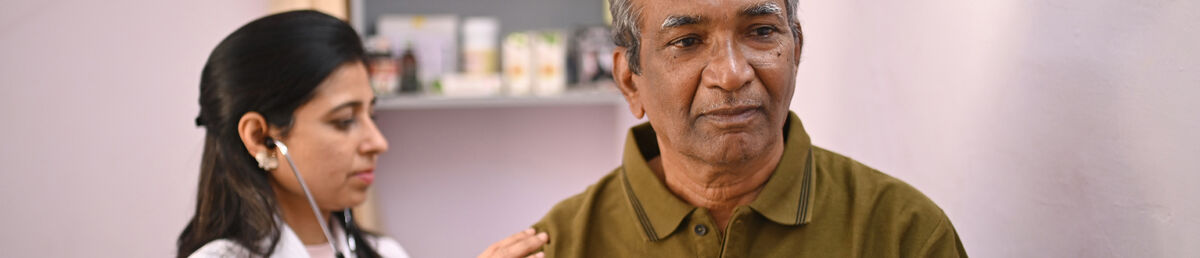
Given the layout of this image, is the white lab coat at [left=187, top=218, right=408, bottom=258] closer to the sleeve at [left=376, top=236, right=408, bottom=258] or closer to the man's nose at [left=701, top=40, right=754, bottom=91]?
the sleeve at [left=376, top=236, right=408, bottom=258]

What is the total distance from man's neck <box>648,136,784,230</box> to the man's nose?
13 cm

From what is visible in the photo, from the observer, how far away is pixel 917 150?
154 cm

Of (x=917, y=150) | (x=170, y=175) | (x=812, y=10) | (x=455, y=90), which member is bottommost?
(x=170, y=175)

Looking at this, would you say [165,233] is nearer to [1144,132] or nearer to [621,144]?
[621,144]

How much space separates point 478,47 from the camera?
2846mm

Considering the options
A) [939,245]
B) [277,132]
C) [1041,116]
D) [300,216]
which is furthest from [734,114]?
[300,216]

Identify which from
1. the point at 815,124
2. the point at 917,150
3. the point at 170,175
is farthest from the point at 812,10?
the point at 170,175

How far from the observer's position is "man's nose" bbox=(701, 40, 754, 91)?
1.08m

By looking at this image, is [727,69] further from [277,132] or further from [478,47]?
[478,47]

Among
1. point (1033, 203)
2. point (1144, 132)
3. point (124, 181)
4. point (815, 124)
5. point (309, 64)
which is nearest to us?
point (1144, 132)

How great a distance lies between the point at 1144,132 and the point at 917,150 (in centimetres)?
48

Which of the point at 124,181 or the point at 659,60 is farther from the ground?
the point at 659,60

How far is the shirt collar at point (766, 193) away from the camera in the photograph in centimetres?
118

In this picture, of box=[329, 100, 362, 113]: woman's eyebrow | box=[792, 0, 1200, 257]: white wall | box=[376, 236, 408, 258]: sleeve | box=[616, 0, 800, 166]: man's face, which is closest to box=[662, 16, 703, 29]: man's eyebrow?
box=[616, 0, 800, 166]: man's face
